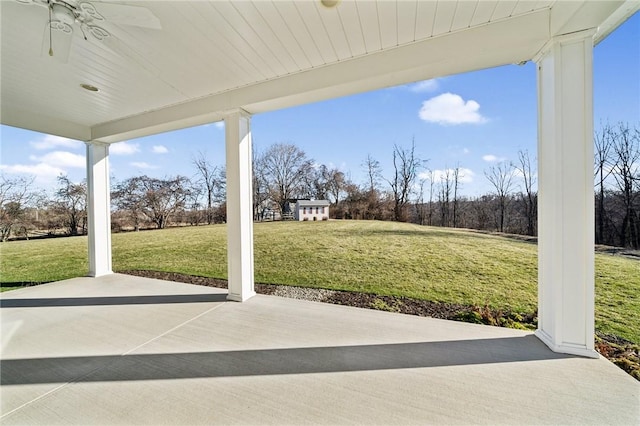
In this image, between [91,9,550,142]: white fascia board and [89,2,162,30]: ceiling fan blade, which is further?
[91,9,550,142]: white fascia board

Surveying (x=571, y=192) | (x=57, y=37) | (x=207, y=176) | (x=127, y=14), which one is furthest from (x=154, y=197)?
(x=571, y=192)

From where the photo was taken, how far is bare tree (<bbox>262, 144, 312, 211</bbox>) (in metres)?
6.83

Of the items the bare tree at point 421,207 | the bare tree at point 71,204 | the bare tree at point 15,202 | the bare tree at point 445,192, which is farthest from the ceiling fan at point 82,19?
the bare tree at point 71,204

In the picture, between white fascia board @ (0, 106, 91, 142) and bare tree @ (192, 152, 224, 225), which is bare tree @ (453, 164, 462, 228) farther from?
bare tree @ (192, 152, 224, 225)

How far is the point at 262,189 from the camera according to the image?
6.67 m

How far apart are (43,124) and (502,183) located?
751 centimetres

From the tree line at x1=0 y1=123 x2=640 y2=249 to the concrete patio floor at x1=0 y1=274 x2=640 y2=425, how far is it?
2133mm

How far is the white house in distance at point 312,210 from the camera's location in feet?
20.9

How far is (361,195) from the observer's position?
616 cm

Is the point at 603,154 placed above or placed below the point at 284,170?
below

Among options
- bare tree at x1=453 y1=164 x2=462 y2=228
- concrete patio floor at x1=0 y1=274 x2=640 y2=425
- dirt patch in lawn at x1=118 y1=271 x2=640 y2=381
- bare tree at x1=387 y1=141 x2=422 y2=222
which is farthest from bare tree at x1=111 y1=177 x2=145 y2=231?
bare tree at x1=453 y1=164 x2=462 y2=228

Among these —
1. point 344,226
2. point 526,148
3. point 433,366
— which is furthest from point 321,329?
point 526,148

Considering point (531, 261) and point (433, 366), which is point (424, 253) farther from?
point (433, 366)

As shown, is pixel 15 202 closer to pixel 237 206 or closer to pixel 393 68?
pixel 237 206
